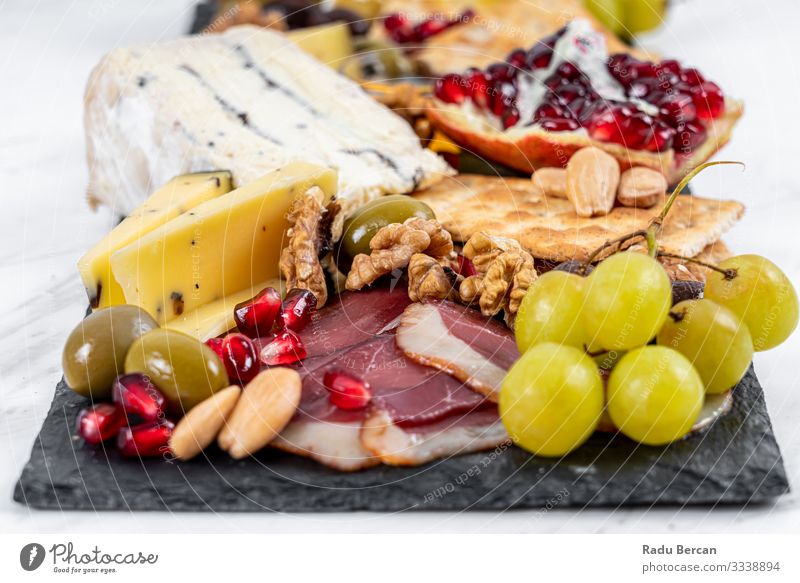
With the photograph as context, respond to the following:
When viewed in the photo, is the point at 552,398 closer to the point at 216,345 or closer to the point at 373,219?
the point at 216,345

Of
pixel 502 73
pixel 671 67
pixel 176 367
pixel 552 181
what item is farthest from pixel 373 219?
pixel 671 67

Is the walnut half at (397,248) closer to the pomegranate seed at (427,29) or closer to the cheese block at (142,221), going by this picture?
the cheese block at (142,221)

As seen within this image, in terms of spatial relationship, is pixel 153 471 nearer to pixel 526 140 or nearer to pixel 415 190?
pixel 415 190

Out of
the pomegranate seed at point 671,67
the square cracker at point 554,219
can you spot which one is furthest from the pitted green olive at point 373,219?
the pomegranate seed at point 671,67

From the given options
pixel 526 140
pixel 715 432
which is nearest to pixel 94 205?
pixel 526 140

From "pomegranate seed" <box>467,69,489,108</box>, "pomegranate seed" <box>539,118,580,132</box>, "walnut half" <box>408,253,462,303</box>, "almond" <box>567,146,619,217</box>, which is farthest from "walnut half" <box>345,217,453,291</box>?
"pomegranate seed" <box>467,69,489,108</box>

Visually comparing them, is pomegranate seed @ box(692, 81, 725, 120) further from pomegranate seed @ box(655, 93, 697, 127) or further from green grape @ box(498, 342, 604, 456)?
green grape @ box(498, 342, 604, 456)
